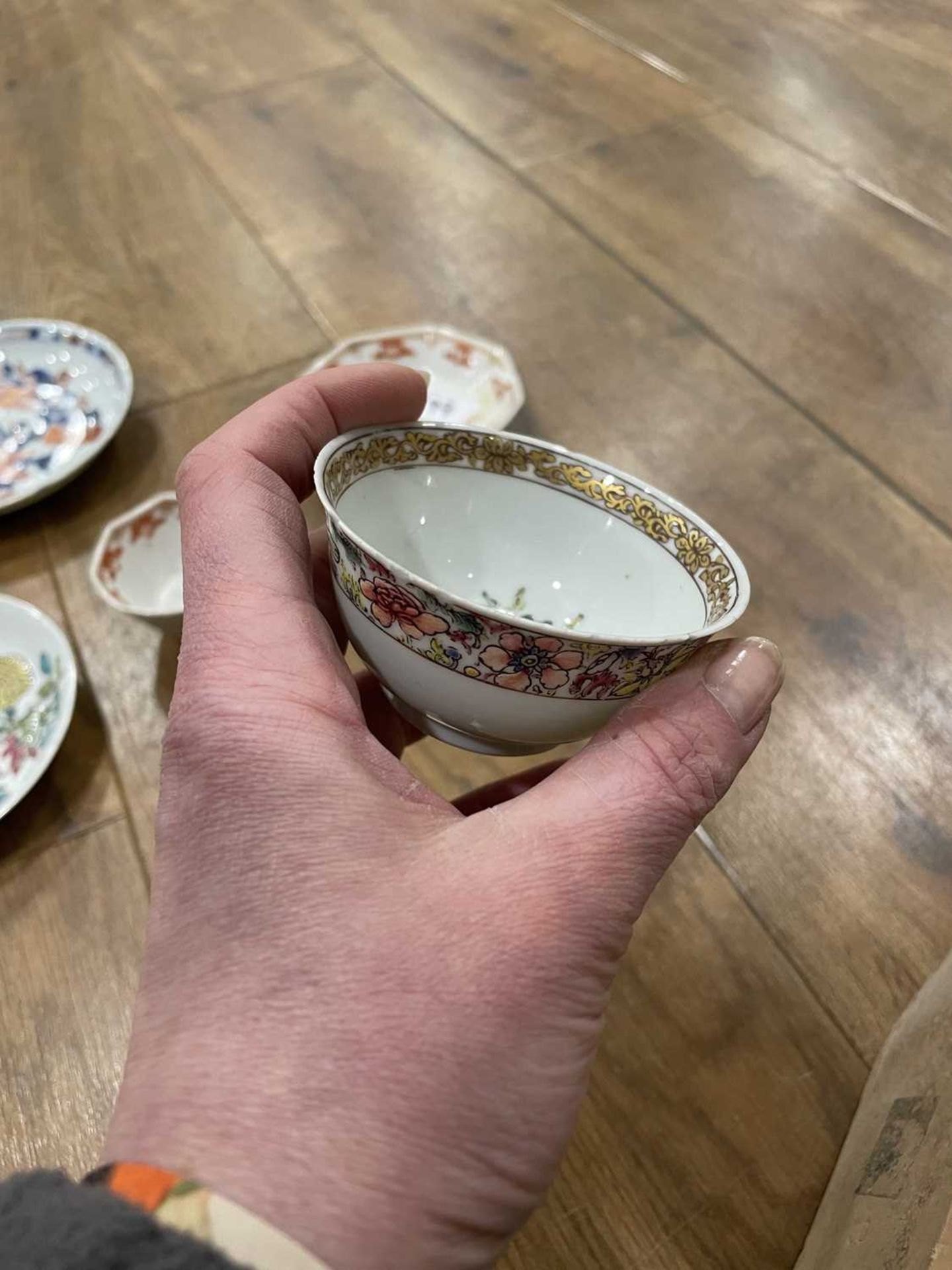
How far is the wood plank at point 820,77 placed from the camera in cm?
108

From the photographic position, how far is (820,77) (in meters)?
1.22

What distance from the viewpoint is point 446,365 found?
905 mm

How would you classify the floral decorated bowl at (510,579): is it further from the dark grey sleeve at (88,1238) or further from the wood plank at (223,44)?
the wood plank at (223,44)

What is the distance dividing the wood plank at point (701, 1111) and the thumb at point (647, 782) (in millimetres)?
178

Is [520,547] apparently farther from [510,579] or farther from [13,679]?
[13,679]

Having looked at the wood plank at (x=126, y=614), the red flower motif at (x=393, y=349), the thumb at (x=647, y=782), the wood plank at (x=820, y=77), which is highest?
the wood plank at (x=820, y=77)

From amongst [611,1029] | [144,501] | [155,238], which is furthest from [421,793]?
[155,238]

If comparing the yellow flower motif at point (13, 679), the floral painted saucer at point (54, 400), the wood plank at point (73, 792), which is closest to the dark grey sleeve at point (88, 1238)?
the wood plank at point (73, 792)

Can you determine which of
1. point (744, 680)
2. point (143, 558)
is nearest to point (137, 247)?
point (143, 558)

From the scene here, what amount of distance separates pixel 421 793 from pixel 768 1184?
272 mm

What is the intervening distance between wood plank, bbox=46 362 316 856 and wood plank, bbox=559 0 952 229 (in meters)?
0.71

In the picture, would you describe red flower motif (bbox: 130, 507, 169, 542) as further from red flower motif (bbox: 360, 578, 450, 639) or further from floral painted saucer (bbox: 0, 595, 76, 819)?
red flower motif (bbox: 360, 578, 450, 639)

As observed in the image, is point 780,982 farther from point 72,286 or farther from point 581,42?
point 581,42

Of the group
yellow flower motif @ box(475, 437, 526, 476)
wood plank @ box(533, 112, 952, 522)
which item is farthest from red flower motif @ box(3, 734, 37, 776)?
wood plank @ box(533, 112, 952, 522)
